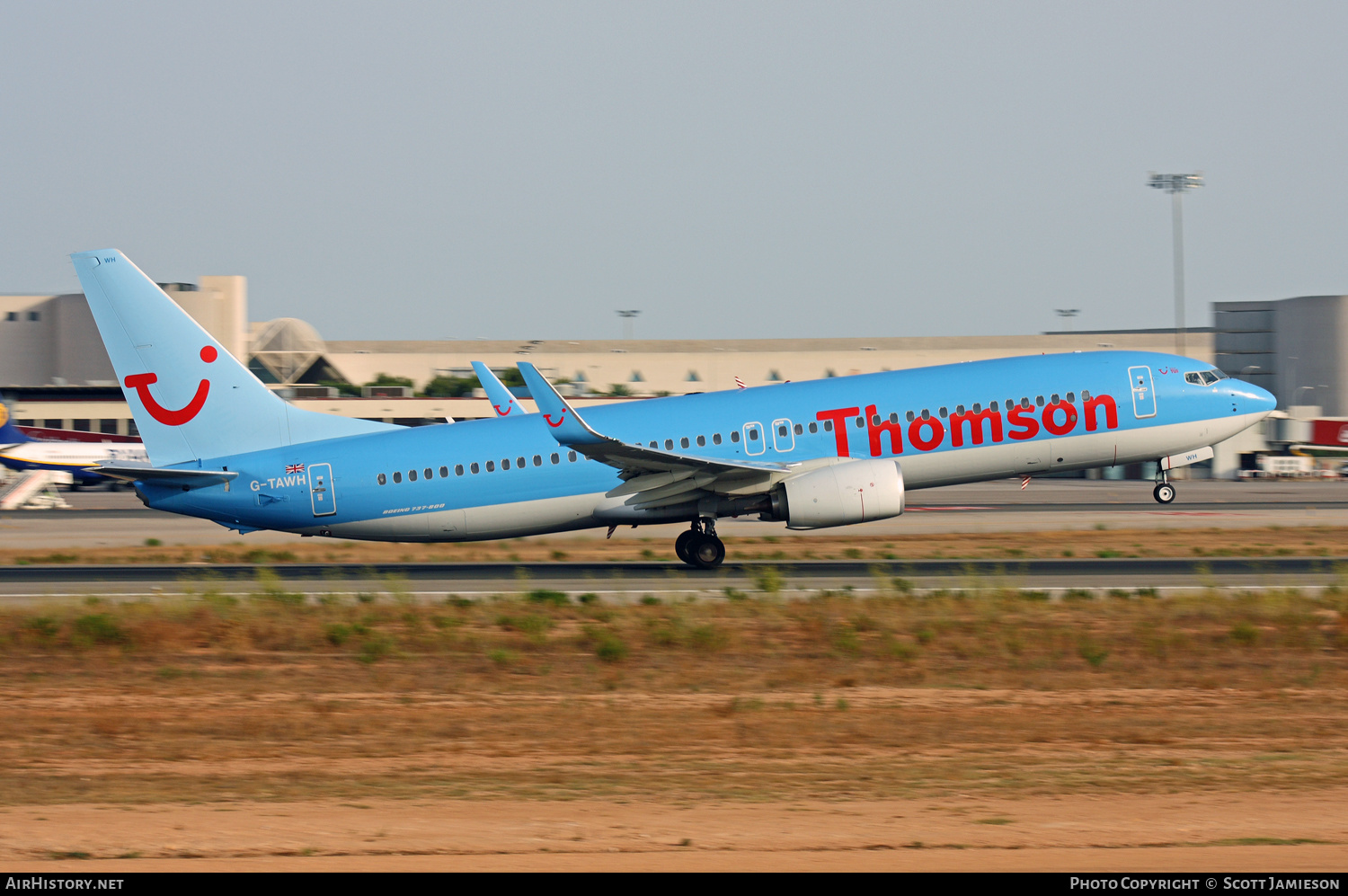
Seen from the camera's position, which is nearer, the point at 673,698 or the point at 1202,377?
the point at 673,698

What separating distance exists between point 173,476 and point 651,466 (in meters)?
10.2

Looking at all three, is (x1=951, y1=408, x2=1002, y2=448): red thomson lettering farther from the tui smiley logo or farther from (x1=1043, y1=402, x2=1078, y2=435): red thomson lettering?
the tui smiley logo

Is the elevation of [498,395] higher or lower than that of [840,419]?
higher

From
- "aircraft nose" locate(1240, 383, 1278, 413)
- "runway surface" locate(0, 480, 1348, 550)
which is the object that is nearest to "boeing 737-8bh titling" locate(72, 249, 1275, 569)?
"aircraft nose" locate(1240, 383, 1278, 413)

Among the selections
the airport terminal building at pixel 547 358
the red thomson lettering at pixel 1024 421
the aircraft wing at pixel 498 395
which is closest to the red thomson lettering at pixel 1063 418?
the red thomson lettering at pixel 1024 421

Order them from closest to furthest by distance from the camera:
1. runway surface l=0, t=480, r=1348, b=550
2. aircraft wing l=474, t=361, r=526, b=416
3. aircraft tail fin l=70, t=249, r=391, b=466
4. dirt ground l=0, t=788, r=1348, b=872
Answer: dirt ground l=0, t=788, r=1348, b=872 < aircraft tail fin l=70, t=249, r=391, b=466 < aircraft wing l=474, t=361, r=526, b=416 < runway surface l=0, t=480, r=1348, b=550

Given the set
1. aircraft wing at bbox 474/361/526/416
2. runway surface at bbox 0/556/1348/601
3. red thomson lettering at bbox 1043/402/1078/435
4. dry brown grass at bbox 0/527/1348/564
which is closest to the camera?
runway surface at bbox 0/556/1348/601

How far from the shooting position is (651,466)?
1029 inches

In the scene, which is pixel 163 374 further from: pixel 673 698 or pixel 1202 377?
pixel 1202 377

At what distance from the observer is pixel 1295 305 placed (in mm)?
99750

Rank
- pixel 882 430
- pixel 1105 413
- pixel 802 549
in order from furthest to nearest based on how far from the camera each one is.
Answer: pixel 802 549, pixel 1105 413, pixel 882 430

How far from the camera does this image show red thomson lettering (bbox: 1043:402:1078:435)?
27.4 m

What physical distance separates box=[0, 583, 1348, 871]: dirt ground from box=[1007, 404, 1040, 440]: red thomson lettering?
20.9 ft

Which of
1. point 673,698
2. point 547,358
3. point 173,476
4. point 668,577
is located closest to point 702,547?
point 668,577
